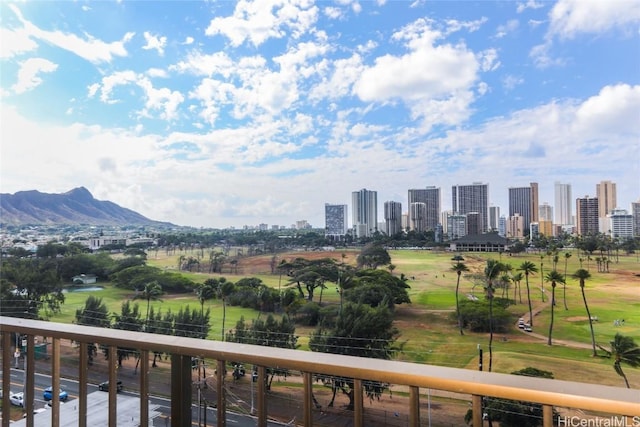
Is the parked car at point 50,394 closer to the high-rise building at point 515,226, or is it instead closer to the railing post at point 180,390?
the railing post at point 180,390

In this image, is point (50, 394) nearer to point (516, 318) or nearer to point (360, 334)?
point (360, 334)

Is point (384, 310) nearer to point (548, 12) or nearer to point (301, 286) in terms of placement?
point (301, 286)

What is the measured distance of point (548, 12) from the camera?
2.94 metres

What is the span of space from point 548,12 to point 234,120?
2951mm

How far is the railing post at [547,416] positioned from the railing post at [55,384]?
1.03 metres

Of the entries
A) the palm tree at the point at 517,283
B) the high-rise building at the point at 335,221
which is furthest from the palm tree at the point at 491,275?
the high-rise building at the point at 335,221

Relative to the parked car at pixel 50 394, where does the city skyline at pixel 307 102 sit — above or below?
above

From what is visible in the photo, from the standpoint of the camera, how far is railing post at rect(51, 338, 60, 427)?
35.9 inches

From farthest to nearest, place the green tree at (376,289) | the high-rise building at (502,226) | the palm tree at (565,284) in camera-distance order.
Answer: the green tree at (376,289) → the high-rise building at (502,226) → the palm tree at (565,284)

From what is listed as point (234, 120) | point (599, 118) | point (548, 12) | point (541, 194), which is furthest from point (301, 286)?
point (548, 12)

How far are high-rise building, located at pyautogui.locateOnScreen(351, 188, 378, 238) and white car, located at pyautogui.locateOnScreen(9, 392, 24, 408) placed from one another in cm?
295

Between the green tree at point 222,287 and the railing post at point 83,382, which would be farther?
the green tree at point 222,287

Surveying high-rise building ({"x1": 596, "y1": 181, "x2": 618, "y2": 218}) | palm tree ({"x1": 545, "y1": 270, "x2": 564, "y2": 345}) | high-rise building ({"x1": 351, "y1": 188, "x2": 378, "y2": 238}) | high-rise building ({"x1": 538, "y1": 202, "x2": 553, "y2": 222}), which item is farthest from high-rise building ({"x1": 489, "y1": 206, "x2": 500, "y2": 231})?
high-rise building ({"x1": 351, "y1": 188, "x2": 378, "y2": 238})

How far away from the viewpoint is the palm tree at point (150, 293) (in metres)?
3.97
